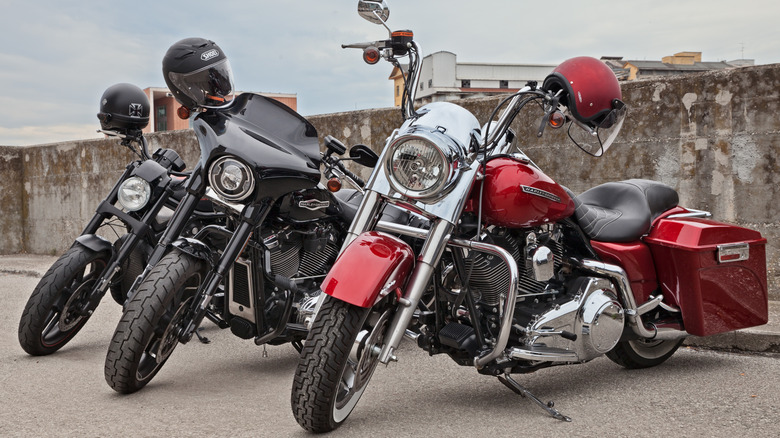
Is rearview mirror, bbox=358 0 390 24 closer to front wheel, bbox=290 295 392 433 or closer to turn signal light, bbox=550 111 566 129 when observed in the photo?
turn signal light, bbox=550 111 566 129

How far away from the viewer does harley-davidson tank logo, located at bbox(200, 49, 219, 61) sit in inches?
164

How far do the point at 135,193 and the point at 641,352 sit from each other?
10.2 feet

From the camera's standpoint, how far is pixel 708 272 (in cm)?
384

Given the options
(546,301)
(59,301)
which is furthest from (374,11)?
(59,301)

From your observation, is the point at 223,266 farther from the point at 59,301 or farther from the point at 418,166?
the point at 59,301

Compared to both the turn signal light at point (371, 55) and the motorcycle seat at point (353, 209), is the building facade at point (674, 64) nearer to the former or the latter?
the motorcycle seat at point (353, 209)

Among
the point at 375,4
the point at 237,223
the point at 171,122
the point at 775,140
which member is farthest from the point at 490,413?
the point at 171,122

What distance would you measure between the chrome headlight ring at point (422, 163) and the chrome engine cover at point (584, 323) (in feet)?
2.71

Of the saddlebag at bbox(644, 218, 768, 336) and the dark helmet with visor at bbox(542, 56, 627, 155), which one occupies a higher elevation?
the dark helmet with visor at bbox(542, 56, 627, 155)

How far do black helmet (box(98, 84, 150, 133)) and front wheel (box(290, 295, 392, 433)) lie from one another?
3.13 metres

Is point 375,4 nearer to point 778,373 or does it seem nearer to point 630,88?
point 778,373

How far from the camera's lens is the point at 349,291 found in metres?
2.80

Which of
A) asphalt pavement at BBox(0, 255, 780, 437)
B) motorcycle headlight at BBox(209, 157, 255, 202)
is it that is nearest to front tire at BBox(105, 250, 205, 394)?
asphalt pavement at BBox(0, 255, 780, 437)

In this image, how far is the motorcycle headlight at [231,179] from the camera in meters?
3.72
